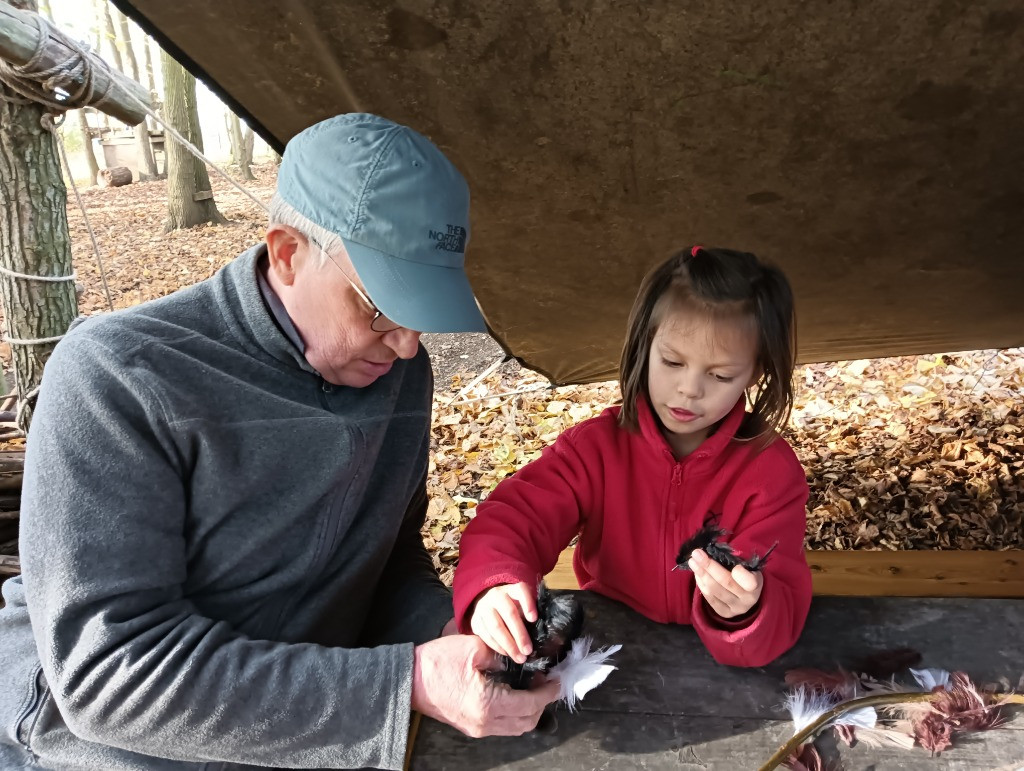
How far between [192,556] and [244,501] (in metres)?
0.14

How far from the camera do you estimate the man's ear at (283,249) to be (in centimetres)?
147

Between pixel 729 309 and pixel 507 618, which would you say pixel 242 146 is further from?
pixel 507 618

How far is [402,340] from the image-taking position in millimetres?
1540

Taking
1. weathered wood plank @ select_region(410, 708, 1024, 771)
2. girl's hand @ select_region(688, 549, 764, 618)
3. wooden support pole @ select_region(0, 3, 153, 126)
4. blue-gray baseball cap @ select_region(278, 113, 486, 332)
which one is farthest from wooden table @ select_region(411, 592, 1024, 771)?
wooden support pole @ select_region(0, 3, 153, 126)

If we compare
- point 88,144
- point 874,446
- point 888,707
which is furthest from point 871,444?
point 88,144

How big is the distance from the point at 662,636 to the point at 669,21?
143 cm

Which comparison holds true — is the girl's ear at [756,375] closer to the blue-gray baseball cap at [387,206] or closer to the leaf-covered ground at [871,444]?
the blue-gray baseball cap at [387,206]

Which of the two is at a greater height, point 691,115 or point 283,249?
point 691,115

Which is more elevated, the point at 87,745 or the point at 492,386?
the point at 87,745

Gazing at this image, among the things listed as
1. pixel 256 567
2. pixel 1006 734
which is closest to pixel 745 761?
pixel 1006 734

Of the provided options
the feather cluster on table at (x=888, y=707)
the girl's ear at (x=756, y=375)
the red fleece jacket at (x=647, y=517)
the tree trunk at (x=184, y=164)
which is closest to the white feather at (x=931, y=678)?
the feather cluster on table at (x=888, y=707)

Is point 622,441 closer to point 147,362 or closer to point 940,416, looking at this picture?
point 147,362

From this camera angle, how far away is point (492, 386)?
607 centimetres

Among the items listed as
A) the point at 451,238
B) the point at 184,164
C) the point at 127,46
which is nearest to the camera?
the point at 451,238
